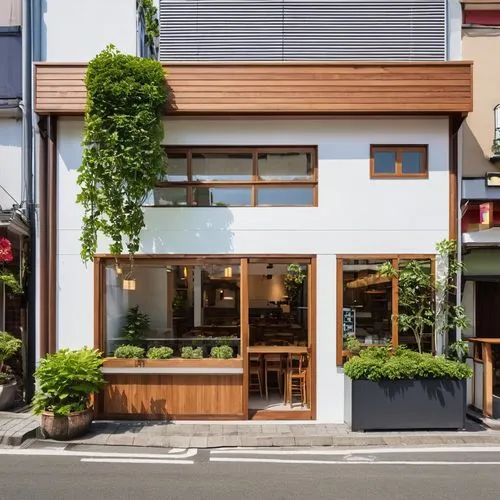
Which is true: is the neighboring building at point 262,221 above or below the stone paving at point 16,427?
above

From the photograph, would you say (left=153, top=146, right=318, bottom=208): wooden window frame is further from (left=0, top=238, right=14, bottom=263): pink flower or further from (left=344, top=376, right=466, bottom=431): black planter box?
(left=344, top=376, right=466, bottom=431): black planter box

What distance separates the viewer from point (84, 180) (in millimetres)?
7906

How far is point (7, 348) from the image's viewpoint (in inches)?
328

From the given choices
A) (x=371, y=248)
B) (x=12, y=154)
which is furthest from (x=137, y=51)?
(x=371, y=248)

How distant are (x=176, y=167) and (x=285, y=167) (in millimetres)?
1828

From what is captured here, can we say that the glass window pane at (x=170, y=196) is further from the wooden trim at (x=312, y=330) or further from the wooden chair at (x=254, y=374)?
the wooden chair at (x=254, y=374)

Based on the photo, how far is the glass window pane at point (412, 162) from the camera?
862cm

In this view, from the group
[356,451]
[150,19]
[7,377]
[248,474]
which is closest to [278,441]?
[356,451]

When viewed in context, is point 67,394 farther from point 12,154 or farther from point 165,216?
point 12,154

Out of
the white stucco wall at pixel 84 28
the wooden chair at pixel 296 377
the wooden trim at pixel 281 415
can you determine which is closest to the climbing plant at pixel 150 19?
the white stucco wall at pixel 84 28

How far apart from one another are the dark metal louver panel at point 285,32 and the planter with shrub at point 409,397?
5.41 meters

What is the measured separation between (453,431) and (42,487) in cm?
561

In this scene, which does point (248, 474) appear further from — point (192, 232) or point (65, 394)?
point (192, 232)

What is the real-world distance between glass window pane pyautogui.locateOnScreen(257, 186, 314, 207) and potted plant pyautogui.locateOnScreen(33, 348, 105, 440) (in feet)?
12.3
